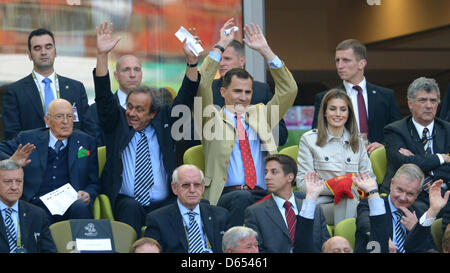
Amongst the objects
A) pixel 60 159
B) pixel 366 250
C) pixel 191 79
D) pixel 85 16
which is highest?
pixel 85 16

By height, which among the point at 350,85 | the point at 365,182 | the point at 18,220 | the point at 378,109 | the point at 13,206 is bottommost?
the point at 18,220

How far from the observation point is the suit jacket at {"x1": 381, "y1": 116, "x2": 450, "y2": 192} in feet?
25.9

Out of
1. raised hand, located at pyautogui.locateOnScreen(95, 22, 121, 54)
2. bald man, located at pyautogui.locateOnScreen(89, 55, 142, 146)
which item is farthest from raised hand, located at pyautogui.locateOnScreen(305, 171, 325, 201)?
bald man, located at pyautogui.locateOnScreen(89, 55, 142, 146)

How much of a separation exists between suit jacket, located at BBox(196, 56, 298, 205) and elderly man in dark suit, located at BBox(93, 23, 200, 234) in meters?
0.23

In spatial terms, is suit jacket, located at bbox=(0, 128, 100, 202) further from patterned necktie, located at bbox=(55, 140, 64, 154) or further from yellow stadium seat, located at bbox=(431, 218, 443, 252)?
yellow stadium seat, located at bbox=(431, 218, 443, 252)

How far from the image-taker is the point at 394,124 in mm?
8172

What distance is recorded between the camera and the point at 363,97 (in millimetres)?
8922

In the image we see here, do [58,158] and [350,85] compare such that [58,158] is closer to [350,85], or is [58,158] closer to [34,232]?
[34,232]

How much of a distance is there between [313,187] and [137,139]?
5.63ft

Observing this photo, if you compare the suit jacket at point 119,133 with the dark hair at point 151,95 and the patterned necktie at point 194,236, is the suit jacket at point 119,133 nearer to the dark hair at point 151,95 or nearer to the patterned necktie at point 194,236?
the dark hair at point 151,95

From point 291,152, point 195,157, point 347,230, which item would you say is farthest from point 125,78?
point 347,230

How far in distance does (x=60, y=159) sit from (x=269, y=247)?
1996 millimetres

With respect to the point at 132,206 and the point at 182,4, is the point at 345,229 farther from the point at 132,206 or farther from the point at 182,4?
the point at 182,4

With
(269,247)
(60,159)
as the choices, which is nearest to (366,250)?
(269,247)
